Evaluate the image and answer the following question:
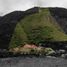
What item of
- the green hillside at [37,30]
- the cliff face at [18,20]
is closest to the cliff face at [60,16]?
the cliff face at [18,20]

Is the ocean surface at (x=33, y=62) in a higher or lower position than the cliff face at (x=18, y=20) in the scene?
lower

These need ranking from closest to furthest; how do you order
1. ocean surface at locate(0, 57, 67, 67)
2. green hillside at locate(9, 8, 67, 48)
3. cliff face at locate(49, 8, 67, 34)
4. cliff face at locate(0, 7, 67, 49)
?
ocean surface at locate(0, 57, 67, 67), green hillside at locate(9, 8, 67, 48), cliff face at locate(0, 7, 67, 49), cliff face at locate(49, 8, 67, 34)

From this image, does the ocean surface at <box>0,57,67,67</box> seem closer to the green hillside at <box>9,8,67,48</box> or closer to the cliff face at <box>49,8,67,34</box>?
the green hillside at <box>9,8,67,48</box>

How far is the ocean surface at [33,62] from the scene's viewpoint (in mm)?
18516

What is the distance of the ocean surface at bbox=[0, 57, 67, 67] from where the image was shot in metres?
18.5

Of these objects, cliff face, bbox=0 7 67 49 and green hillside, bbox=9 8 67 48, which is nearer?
green hillside, bbox=9 8 67 48

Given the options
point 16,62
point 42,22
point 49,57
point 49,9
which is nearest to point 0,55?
point 16,62

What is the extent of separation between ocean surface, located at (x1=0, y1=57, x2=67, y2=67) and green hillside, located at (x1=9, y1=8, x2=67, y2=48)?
283 centimetres

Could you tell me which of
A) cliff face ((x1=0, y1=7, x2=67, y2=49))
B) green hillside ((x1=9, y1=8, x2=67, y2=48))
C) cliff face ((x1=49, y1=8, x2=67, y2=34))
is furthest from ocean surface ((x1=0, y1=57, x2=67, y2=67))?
cliff face ((x1=49, y1=8, x2=67, y2=34))

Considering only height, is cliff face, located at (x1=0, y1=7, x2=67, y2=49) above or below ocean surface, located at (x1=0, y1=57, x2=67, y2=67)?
above

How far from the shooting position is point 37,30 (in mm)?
22250

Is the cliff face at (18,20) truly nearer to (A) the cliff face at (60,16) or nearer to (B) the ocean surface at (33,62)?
(A) the cliff face at (60,16)

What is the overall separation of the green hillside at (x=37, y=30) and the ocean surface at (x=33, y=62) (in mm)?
2827

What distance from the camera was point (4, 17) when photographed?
23844 millimetres
